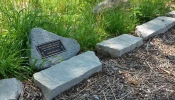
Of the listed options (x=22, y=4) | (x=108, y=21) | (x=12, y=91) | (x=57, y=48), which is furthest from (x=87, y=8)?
(x=12, y=91)

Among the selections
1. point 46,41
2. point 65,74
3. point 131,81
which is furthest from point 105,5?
point 65,74

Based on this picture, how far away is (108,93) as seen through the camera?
2.21 metres

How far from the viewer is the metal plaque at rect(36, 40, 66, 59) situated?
99.4 inches

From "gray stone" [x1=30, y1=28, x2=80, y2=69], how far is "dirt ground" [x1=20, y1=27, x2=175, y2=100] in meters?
0.24

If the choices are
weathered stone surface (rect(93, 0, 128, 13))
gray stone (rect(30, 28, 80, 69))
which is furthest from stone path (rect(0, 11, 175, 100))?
weathered stone surface (rect(93, 0, 128, 13))

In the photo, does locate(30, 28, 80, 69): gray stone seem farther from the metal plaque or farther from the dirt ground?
the dirt ground

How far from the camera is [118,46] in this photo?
2.84m

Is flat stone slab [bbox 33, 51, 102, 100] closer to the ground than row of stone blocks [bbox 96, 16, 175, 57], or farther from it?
closer to the ground

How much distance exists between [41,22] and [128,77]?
1.12 m

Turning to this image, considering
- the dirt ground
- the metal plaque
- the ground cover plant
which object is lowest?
the dirt ground

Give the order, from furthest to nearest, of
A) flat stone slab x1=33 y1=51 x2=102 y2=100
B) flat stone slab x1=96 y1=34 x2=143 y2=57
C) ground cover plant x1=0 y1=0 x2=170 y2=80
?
flat stone slab x1=96 y1=34 x2=143 y2=57 → ground cover plant x1=0 y1=0 x2=170 y2=80 → flat stone slab x1=33 y1=51 x2=102 y2=100

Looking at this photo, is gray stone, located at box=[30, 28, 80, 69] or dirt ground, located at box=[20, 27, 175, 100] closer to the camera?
Answer: dirt ground, located at box=[20, 27, 175, 100]

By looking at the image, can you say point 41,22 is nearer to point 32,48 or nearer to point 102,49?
point 32,48

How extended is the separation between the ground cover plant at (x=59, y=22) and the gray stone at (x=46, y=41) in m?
0.06
